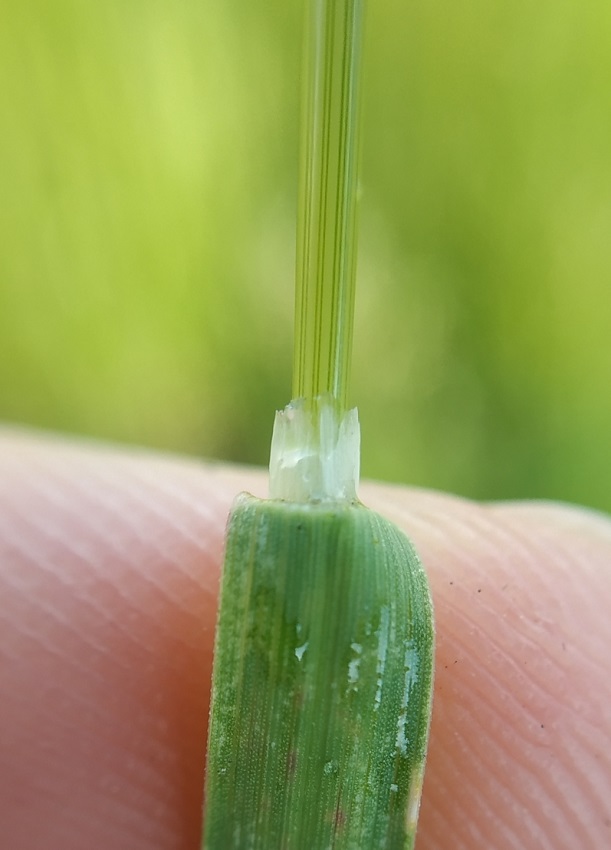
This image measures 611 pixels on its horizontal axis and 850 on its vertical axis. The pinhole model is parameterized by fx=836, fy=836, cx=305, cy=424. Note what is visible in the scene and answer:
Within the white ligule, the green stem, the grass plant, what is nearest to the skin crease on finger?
the grass plant

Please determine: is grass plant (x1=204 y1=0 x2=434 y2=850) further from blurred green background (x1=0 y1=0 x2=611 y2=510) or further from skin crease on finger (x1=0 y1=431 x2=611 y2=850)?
blurred green background (x1=0 y1=0 x2=611 y2=510)

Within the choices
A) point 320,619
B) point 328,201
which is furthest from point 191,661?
point 328,201

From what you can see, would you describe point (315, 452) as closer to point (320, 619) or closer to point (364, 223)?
point (320, 619)

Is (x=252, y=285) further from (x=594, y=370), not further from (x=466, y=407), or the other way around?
(x=594, y=370)

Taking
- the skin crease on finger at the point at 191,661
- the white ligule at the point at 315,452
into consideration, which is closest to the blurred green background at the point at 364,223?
the skin crease on finger at the point at 191,661

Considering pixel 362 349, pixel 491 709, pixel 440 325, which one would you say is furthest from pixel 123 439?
pixel 491 709

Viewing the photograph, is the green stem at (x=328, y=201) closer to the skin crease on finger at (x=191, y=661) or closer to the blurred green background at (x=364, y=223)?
the skin crease on finger at (x=191, y=661)
